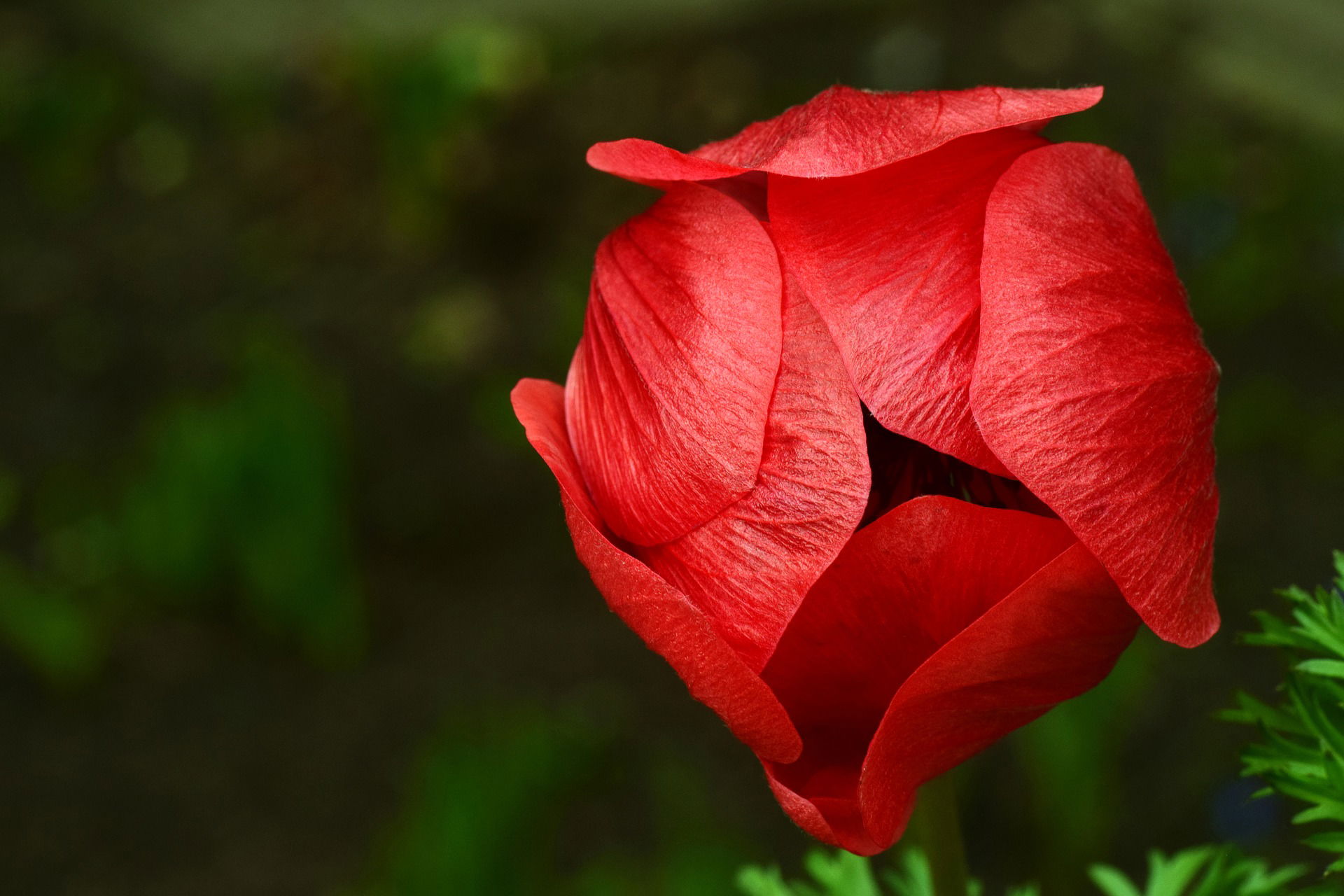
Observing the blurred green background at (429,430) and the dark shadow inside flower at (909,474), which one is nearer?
the dark shadow inside flower at (909,474)

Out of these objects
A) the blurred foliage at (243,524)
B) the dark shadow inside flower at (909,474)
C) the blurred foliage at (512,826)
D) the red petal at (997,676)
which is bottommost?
the blurred foliage at (512,826)

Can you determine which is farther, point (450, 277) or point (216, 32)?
point (216, 32)

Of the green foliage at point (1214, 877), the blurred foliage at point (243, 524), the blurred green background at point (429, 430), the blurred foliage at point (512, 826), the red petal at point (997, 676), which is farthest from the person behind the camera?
the blurred foliage at point (243, 524)

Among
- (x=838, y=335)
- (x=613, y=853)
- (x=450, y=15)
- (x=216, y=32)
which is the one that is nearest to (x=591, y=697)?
(x=613, y=853)

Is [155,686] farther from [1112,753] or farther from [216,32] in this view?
[216,32]

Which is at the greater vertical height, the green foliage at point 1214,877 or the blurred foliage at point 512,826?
the green foliage at point 1214,877

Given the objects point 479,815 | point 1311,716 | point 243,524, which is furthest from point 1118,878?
point 243,524

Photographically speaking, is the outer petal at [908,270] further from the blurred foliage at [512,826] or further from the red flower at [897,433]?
the blurred foliage at [512,826]

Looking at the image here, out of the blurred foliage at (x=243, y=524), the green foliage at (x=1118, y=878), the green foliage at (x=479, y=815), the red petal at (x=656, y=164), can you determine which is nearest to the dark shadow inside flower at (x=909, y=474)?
the red petal at (x=656, y=164)
